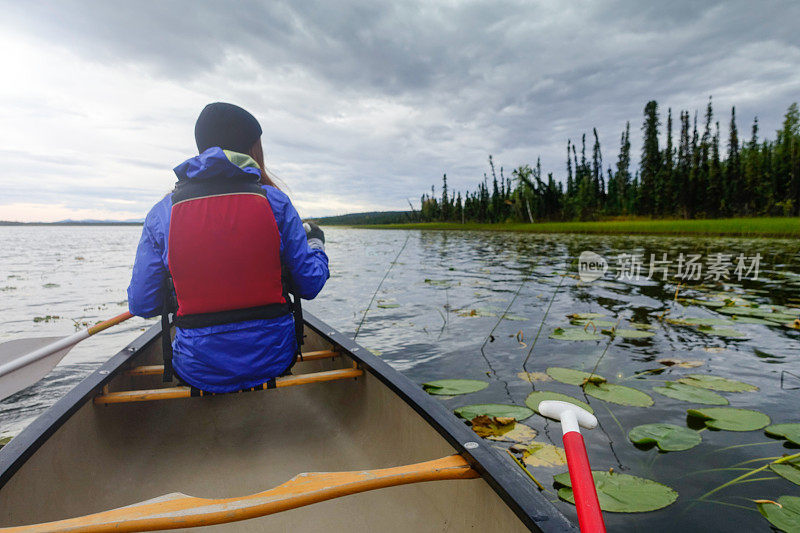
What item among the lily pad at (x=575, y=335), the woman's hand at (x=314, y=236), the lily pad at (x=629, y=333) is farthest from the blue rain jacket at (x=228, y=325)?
the lily pad at (x=629, y=333)

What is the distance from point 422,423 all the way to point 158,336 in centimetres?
237

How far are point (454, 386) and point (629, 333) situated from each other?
8.62ft

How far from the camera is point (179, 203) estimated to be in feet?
6.59

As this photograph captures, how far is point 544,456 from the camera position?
2.39m

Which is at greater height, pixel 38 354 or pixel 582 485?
pixel 582 485

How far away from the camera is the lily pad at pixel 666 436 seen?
8.16ft

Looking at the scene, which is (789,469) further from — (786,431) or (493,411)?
(493,411)

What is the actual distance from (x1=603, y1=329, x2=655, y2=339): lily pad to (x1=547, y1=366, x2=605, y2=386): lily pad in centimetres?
139

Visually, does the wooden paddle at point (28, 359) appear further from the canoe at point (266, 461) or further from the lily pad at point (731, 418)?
the lily pad at point (731, 418)

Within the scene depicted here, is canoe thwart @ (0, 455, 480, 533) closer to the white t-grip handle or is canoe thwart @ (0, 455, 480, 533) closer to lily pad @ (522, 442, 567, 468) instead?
the white t-grip handle

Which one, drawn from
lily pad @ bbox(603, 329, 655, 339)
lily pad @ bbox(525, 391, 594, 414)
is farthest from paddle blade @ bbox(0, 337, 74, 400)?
lily pad @ bbox(603, 329, 655, 339)

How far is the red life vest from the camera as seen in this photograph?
6.62 ft

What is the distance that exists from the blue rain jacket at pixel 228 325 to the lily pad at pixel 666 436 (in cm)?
219

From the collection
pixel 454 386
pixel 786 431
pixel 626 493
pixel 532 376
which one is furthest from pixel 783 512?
pixel 454 386
